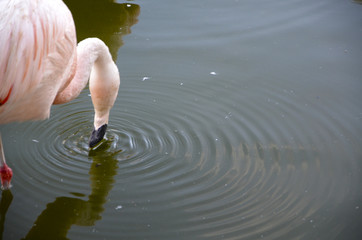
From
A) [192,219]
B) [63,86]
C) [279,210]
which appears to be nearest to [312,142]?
[279,210]

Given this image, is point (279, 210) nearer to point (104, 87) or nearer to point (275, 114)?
point (275, 114)

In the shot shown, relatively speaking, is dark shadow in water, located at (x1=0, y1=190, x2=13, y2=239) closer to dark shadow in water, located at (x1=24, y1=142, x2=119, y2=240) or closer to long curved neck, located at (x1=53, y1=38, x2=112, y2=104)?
dark shadow in water, located at (x1=24, y1=142, x2=119, y2=240)

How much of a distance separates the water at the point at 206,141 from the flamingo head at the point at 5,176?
69mm

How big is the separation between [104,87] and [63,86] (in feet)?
1.07

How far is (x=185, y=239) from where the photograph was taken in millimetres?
3193

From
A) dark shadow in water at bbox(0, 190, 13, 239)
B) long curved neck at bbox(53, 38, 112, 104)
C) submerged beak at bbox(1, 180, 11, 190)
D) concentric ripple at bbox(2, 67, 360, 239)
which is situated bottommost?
dark shadow in water at bbox(0, 190, 13, 239)

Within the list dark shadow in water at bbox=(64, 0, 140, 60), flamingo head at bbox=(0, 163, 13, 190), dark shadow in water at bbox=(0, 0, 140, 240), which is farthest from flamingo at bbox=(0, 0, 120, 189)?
dark shadow in water at bbox=(64, 0, 140, 60)

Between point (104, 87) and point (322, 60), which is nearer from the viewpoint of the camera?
point (104, 87)

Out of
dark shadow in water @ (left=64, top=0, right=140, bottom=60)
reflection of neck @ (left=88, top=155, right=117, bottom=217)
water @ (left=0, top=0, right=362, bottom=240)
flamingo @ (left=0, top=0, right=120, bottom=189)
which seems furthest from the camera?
dark shadow in water @ (left=64, top=0, right=140, bottom=60)

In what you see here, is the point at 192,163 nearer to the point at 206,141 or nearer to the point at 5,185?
the point at 206,141

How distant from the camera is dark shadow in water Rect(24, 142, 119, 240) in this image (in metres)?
3.25

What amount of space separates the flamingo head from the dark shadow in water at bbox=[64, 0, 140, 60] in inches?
78.7

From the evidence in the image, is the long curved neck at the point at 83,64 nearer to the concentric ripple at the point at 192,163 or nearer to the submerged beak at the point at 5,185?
the concentric ripple at the point at 192,163

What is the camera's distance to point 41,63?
10.5 ft
